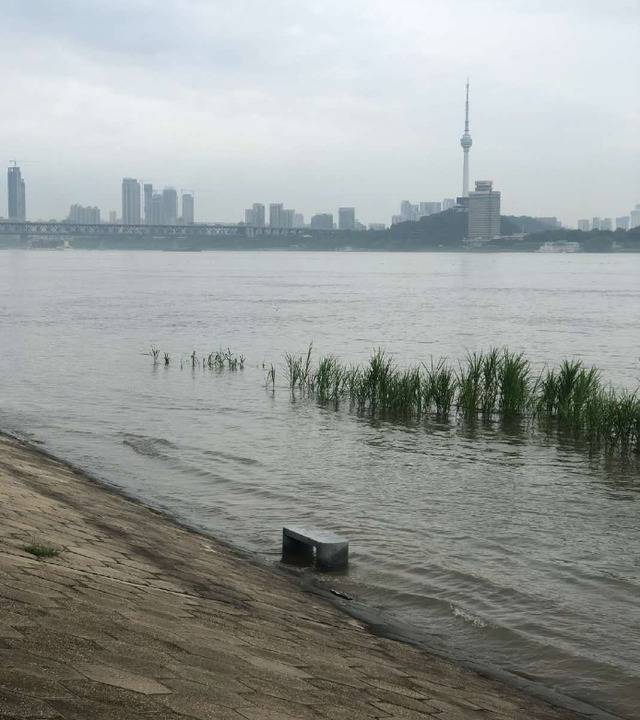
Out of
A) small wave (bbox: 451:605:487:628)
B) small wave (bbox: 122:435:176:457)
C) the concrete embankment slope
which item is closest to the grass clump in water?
the concrete embankment slope

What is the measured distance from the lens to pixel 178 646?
5797mm

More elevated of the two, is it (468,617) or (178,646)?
(178,646)

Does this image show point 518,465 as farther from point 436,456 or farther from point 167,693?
point 167,693

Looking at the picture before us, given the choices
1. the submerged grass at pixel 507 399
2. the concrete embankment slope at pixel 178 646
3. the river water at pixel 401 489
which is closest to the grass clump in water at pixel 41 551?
the concrete embankment slope at pixel 178 646

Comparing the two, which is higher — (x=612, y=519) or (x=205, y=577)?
(x=205, y=577)

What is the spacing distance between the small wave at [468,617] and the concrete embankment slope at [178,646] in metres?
1.43

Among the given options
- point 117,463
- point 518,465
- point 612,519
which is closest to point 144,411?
point 117,463

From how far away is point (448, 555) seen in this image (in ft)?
39.9

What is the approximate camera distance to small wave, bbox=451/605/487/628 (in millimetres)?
9709

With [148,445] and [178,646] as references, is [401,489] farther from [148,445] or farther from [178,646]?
[178,646]

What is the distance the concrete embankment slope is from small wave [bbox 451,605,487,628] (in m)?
1.43

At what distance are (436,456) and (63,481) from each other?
25.6 feet

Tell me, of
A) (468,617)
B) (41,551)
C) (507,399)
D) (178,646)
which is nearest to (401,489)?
(468,617)

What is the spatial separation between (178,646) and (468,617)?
189 inches
